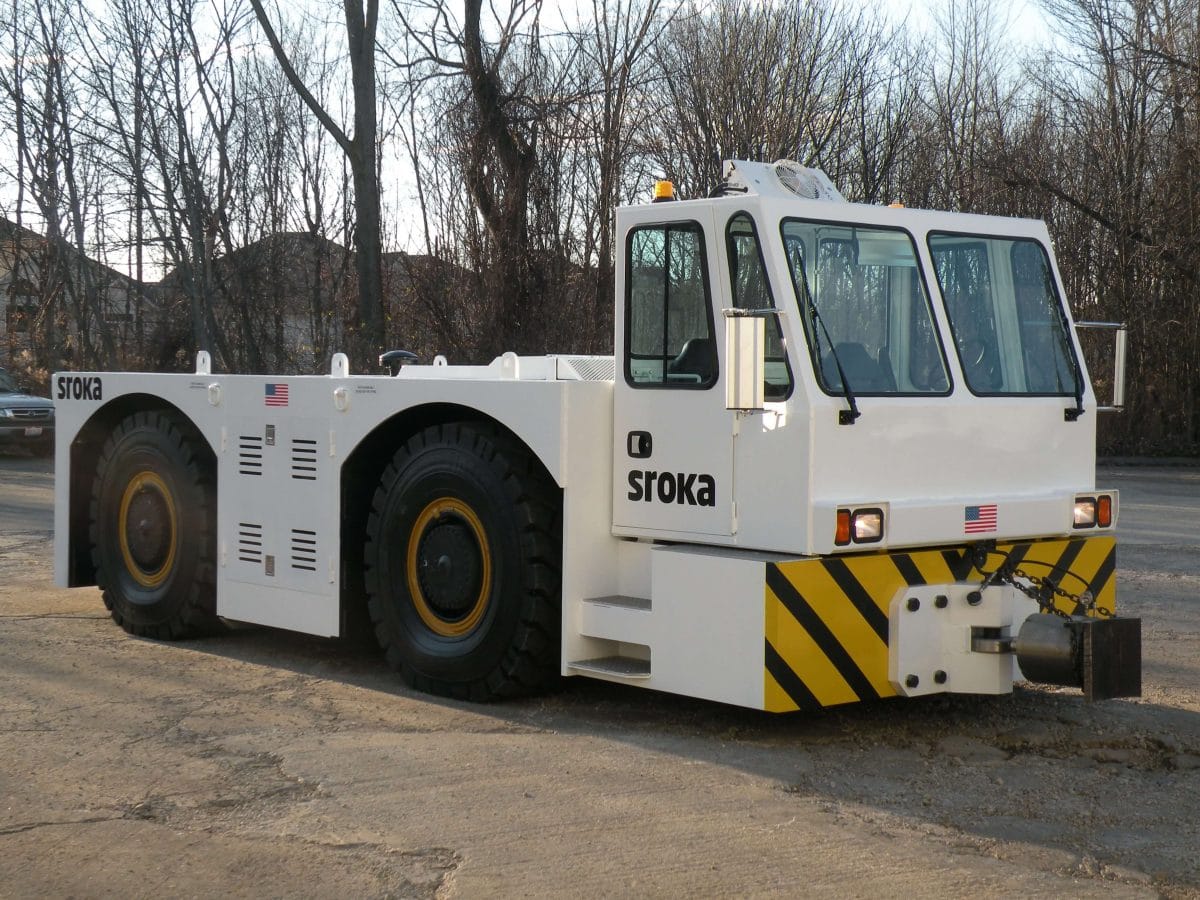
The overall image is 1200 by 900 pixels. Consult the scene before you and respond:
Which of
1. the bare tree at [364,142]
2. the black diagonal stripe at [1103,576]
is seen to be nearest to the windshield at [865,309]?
the black diagonal stripe at [1103,576]

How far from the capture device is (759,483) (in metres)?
6.30

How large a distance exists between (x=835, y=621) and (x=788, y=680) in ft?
1.04

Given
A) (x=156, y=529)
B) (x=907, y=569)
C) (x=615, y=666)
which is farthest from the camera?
(x=156, y=529)

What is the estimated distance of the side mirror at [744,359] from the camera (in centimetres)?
587

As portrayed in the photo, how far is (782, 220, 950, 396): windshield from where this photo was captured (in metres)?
6.43

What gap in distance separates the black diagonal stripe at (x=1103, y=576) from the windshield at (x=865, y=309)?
4.32ft

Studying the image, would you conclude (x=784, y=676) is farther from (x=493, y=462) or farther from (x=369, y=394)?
(x=369, y=394)

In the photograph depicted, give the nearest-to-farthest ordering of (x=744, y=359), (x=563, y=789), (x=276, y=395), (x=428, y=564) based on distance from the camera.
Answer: (x=563, y=789), (x=744, y=359), (x=428, y=564), (x=276, y=395)

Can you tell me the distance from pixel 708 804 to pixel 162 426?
4.99 metres

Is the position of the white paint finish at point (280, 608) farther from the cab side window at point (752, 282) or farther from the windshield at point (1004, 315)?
the windshield at point (1004, 315)

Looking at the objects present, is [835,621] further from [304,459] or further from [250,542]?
[250,542]

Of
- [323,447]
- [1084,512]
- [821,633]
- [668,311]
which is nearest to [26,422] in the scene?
[323,447]

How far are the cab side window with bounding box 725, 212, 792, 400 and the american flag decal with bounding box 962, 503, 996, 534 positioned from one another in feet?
3.61

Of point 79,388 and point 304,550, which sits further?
point 79,388
